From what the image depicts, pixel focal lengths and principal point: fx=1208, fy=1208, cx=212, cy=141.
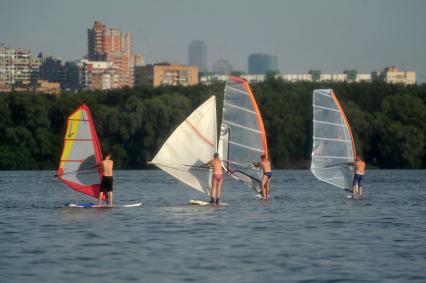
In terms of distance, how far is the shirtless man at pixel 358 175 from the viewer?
3822cm

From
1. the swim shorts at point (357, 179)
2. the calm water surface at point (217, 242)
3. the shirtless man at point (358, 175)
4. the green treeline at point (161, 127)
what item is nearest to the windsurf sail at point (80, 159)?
the calm water surface at point (217, 242)

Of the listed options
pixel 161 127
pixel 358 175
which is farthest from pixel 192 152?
pixel 161 127

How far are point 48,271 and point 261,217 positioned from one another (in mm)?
11616

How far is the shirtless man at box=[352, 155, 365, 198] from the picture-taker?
125 feet

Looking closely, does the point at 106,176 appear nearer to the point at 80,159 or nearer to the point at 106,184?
the point at 106,184

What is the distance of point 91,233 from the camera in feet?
84.4

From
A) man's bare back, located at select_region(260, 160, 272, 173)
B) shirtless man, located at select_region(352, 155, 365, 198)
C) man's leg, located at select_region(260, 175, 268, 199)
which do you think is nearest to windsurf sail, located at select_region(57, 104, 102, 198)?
man's bare back, located at select_region(260, 160, 272, 173)

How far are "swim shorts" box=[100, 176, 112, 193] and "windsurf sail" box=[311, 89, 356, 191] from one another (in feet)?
35.1

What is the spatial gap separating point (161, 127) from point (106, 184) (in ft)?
182

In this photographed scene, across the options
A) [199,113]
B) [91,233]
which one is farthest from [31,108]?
[91,233]

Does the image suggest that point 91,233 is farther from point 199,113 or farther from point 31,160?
point 31,160

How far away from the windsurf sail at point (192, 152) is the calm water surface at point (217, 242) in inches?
36.0

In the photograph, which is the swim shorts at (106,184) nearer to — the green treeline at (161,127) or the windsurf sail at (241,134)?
the windsurf sail at (241,134)

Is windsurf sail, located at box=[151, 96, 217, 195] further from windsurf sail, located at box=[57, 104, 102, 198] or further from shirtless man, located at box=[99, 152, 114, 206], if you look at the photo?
shirtless man, located at box=[99, 152, 114, 206]
